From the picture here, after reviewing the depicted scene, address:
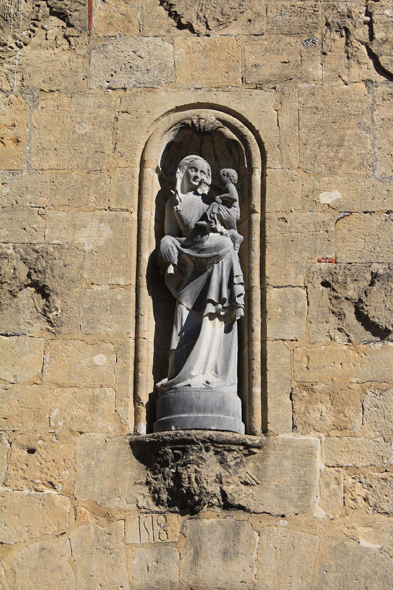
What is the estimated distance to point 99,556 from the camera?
6164 mm

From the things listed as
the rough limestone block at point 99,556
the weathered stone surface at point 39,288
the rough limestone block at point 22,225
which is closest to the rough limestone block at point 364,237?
the weathered stone surface at point 39,288

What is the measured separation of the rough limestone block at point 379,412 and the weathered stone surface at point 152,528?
4.45ft

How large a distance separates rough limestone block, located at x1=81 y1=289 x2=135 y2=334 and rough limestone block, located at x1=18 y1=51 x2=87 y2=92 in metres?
1.54

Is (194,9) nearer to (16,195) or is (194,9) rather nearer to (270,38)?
(270,38)

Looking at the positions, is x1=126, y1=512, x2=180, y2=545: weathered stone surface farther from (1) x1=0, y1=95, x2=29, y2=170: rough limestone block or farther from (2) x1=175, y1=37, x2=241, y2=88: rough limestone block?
(2) x1=175, y1=37, x2=241, y2=88: rough limestone block

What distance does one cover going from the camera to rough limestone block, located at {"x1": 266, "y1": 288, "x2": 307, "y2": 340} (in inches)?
263

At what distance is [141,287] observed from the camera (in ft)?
22.3

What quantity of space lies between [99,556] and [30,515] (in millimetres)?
496

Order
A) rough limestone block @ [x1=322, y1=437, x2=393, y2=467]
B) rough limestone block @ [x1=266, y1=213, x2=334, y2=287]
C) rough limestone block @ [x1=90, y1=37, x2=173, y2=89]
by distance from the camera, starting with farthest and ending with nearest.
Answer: rough limestone block @ [x1=90, y1=37, x2=173, y2=89], rough limestone block @ [x1=266, y1=213, x2=334, y2=287], rough limestone block @ [x1=322, y1=437, x2=393, y2=467]

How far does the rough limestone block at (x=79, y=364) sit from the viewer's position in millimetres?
6590

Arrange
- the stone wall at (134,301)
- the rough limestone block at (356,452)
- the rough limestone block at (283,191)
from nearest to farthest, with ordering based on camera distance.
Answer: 1. the stone wall at (134,301)
2. the rough limestone block at (356,452)
3. the rough limestone block at (283,191)

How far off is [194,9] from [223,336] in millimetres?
2457

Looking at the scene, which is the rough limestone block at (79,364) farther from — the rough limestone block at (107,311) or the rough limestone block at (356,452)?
the rough limestone block at (356,452)

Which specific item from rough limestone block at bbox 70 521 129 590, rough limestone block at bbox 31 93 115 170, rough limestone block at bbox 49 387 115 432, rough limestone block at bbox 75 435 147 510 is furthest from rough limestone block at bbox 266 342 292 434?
rough limestone block at bbox 31 93 115 170
